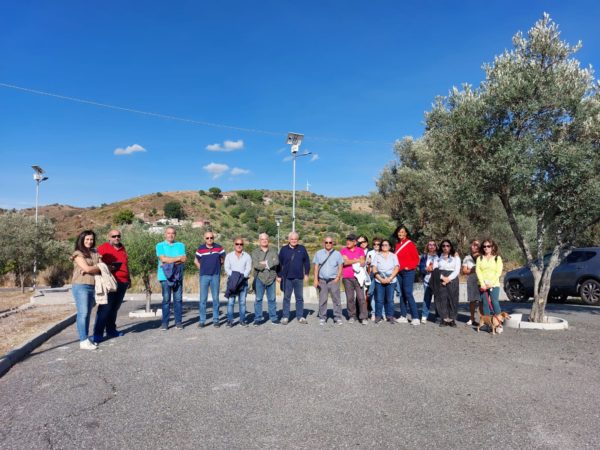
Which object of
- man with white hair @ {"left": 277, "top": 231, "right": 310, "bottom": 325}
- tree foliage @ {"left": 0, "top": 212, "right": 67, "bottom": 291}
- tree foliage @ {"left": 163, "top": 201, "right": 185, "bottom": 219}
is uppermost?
tree foliage @ {"left": 163, "top": 201, "right": 185, "bottom": 219}

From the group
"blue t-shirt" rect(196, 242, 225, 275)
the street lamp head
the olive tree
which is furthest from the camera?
the street lamp head

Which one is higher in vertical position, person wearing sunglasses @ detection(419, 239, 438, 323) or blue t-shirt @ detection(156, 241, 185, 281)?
blue t-shirt @ detection(156, 241, 185, 281)

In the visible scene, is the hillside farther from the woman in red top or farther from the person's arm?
the person's arm

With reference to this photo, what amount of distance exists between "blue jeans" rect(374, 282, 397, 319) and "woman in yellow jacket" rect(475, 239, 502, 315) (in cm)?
160

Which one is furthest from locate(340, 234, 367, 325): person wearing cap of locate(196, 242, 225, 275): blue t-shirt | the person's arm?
the person's arm

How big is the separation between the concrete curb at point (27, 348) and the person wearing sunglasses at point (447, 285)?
6.88 m

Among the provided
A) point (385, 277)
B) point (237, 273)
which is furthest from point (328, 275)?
point (237, 273)

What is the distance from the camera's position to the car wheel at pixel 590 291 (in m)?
12.7

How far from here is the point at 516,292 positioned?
1466 cm

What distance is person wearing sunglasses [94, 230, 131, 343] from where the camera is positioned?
7.22 metres

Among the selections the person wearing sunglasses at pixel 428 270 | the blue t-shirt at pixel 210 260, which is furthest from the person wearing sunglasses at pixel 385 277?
the blue t-shirt at pixel 210 260

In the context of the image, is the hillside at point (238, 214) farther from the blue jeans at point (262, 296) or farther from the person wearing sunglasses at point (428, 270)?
the blue jeans at point (262, 296)

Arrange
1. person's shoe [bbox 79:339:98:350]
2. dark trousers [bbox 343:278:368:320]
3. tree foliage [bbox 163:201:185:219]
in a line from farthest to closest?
tree foliage [bbox 163:201:185:219]
dark trousers [bbox 343:278:368:320]
person's shoe [bbox 79:339:98:350]

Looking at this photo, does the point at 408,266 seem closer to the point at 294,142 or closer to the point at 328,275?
the point at 328,275
